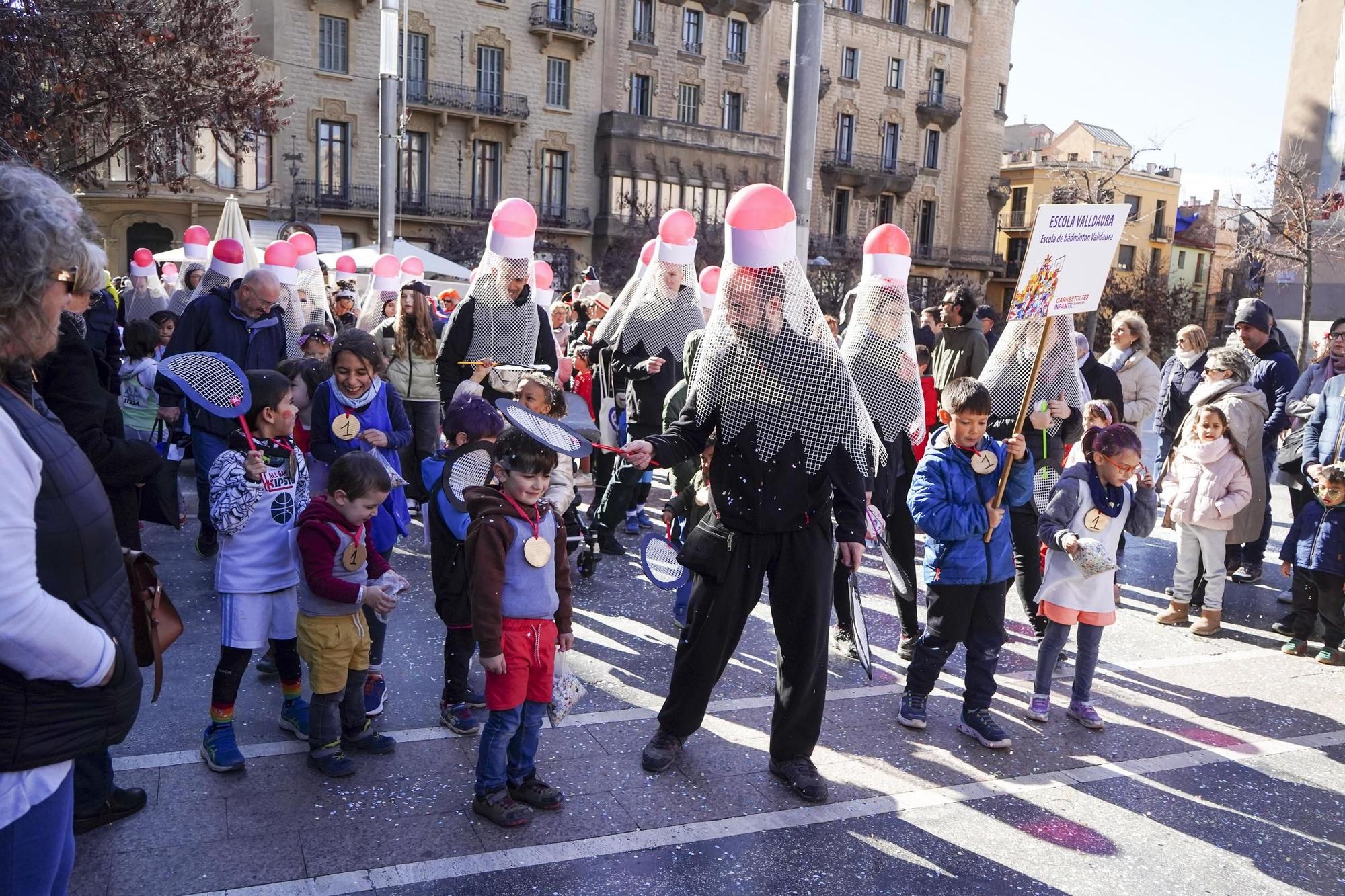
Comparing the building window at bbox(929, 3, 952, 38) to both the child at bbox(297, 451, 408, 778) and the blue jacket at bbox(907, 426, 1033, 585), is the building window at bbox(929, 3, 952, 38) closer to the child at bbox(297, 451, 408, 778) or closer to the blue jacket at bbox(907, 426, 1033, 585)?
the blue jacket at bbox(907, 426, 1033, 585)

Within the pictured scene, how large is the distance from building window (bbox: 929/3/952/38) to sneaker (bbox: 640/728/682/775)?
49.6 m

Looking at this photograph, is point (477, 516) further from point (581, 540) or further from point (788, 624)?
point (581, 540)

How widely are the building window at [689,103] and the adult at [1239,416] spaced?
1400 inches

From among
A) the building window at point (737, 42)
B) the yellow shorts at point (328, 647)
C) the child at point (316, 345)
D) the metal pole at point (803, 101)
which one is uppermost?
the building window at point (737, 42)

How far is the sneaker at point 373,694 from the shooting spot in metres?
4.38

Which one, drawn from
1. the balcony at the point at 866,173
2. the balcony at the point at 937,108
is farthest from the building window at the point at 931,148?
the balcony at the point at 866,173

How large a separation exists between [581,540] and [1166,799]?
12.0ft

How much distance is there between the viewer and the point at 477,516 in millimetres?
3588

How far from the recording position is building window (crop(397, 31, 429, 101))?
113 ft

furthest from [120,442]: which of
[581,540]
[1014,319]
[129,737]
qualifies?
[1014,319]

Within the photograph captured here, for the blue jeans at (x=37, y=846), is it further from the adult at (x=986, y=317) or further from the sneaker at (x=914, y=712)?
the adult at (x=986, y=317)

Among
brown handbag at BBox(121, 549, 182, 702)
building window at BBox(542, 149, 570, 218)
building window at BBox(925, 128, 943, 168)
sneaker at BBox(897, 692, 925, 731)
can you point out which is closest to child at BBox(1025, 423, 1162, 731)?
sneaker at BBox(897, 692, 925, 731)

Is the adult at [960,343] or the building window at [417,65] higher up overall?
the building window at [417,65]

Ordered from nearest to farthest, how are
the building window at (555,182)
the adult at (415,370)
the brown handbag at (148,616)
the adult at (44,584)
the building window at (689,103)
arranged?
the adult at (44,584) → the brown handbag at (148,616) → the adult at (415,370) → the building window at (555,182) → the building window at (689,103)
